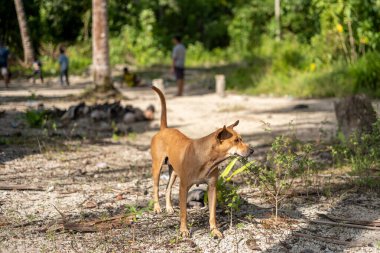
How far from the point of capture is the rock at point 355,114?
788 centimetres

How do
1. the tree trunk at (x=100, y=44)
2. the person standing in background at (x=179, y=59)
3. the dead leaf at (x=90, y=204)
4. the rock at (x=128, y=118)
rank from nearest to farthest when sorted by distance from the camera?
the dead leaf at (x=90, y=204)
the rock at (x=128, y=118)
the tree trunk at (x=100, y=44)
the person standing in background at (x=179, y=59)

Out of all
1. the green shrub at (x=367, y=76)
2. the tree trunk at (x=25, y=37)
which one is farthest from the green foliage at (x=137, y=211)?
the tree trunk at (x=25, y=37)

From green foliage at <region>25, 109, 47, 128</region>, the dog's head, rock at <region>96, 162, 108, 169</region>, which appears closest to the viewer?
the dog's head

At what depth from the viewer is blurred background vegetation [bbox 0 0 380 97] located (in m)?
15.0

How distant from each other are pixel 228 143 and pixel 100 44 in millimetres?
9899

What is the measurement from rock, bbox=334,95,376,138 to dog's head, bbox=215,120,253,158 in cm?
397

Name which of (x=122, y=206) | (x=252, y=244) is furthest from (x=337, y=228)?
(x=122, y=206)

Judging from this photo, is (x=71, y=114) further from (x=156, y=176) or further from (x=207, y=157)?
(x=207, y=157)

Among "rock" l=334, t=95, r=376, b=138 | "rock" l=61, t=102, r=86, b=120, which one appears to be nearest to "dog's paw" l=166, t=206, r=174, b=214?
"rock" l=334, t=95, r=376, b=138

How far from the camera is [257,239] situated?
452 cm

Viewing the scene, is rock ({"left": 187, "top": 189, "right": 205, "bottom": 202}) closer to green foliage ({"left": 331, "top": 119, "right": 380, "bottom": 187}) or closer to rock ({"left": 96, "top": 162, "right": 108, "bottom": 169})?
green foliage ({"left": 331, "top": 119, "right": 380, "bottom": 187})

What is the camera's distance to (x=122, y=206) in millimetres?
5445

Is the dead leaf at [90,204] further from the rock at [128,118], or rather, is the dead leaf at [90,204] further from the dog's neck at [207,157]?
the rock at [128,118]

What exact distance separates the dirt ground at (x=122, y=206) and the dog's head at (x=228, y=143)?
0.69 meters
